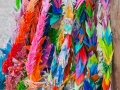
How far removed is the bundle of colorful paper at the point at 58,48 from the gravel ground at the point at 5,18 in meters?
1.12

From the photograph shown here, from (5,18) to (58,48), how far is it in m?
1.70

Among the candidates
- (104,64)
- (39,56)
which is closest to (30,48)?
(39,56)

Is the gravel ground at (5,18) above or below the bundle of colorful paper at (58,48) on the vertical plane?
above

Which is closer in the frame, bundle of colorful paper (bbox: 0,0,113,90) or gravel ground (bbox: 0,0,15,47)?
bundle of colorful paper (bbox: 0,0,113,90)

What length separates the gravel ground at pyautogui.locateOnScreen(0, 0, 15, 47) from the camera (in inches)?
104

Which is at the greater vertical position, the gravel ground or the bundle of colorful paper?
the gravel ground

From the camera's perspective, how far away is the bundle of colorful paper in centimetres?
120

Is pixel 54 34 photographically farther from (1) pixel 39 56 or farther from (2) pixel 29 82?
(2) pixel 29 82

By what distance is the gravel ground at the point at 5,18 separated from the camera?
2632 millimetres

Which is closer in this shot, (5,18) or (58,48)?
(58,48)

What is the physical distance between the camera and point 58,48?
1295mm

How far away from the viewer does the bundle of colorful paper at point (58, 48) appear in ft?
3.92

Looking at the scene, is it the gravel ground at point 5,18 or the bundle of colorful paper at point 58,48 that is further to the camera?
the gravel ground at point 5,18

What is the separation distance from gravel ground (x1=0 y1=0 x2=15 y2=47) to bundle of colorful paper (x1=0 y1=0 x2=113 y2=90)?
1.12 meters
